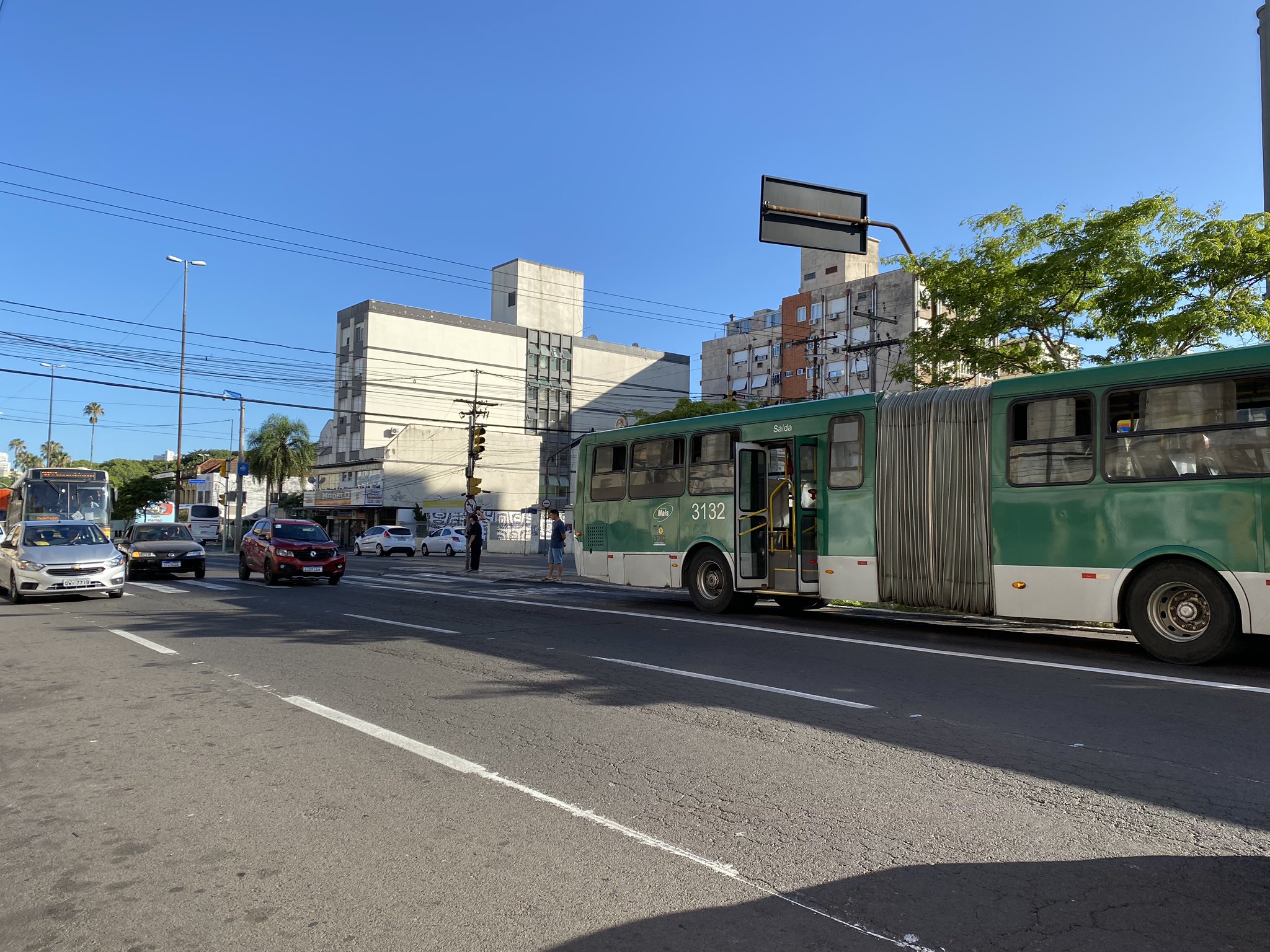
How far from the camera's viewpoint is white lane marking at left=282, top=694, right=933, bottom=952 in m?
3.32

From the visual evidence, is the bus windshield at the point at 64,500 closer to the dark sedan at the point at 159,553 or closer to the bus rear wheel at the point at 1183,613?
the dark sedan at the point at 159,553

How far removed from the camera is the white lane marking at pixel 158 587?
18641 millimetres

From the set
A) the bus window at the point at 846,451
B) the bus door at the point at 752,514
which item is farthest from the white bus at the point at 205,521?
the bus window at the point at 846,451

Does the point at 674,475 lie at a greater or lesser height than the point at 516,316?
lesser

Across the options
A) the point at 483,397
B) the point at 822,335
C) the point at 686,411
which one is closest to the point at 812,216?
the point at 686,411

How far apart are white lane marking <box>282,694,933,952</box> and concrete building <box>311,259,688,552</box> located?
44.9 m

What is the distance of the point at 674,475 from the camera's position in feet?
51.9

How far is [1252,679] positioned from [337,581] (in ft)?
61.1

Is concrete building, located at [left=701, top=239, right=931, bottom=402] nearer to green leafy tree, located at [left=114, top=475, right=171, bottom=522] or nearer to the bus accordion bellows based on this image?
the bus accordion bellows

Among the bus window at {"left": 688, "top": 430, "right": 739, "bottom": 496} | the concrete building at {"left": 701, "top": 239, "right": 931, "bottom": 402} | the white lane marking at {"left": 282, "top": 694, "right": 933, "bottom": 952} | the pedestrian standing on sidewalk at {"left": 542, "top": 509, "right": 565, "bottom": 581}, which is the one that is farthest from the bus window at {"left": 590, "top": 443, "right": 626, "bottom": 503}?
the concrete building at {"left": 701, "top": 239, "right": 931, "bottom": 402}

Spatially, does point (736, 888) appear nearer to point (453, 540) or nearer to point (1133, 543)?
point (1133, 543)

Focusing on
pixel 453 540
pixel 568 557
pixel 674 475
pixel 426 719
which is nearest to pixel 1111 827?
pixel 426 719

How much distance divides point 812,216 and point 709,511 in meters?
4.96

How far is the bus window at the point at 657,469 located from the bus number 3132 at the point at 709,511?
1.55ft
